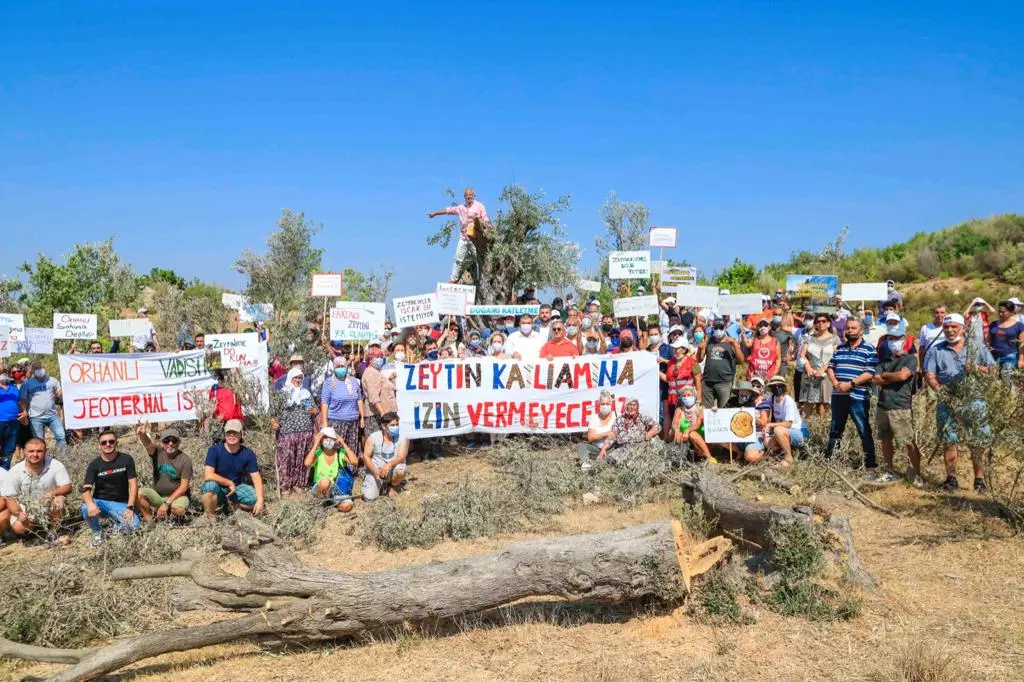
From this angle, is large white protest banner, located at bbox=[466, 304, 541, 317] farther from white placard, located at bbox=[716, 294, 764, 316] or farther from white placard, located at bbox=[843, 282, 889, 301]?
white placard, located at bbox=[843, 282, 889, 301]

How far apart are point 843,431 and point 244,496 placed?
7332 millimetres

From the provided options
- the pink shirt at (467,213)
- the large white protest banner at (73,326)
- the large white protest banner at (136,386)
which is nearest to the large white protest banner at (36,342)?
the large white protest banner at (73,326)

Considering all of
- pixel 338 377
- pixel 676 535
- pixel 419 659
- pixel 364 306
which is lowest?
pixel 419 659

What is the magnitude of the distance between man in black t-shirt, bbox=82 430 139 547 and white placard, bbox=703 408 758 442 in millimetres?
6899

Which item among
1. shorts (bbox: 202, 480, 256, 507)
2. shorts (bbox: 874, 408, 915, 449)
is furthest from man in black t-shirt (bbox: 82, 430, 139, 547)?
shorts (bbox: 874, 408, 915, 449)

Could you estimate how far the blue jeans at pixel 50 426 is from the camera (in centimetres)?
1075

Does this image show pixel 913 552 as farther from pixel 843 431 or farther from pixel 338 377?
pixel 338 377

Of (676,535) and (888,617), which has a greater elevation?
(676,535)

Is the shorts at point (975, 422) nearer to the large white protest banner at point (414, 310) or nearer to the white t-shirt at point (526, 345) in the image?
the white t-shirt at point (526, 345)

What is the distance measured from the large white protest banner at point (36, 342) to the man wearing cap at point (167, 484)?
6992 mm

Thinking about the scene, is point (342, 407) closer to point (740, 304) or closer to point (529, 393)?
point (529, 393)

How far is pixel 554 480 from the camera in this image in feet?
29.2

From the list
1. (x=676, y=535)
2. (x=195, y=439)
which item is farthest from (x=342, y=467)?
(x=676, y=535)

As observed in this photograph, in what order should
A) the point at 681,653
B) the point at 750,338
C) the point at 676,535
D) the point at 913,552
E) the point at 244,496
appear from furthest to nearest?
the point at 750,338 < the point at 244,496 < the point at 913,552 < the point at 676,535 < the point at 681,653
